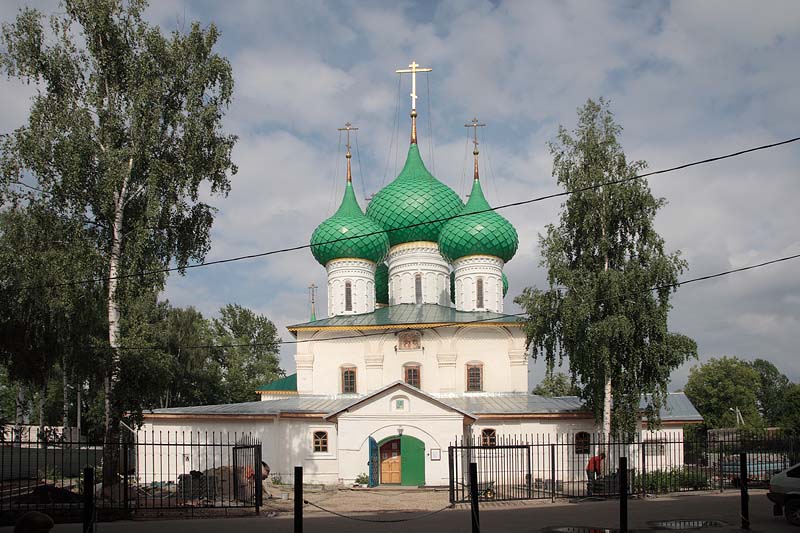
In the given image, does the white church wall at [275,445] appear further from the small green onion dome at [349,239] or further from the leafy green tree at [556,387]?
the leafy green tree at [556,387]

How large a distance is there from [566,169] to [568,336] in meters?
4.99

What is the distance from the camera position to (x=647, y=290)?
2264 cm

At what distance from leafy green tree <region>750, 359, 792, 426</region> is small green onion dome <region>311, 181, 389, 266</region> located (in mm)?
54153

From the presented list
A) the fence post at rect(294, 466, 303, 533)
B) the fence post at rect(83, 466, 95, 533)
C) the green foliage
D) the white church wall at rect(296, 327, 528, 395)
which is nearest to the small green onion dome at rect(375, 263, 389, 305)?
the white church wall at rect(296, 327, 528, 395)

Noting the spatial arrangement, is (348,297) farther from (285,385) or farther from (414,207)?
(285,385)

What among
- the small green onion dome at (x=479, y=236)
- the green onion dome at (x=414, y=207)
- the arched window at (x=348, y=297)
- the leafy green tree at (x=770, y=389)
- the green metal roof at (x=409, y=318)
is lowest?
the leafy green tree at (x=770, y=389)

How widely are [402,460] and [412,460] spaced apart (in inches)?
13.2

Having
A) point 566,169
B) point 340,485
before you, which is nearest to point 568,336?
point 566,169

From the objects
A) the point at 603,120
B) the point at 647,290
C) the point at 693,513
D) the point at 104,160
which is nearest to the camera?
the point at 693,513

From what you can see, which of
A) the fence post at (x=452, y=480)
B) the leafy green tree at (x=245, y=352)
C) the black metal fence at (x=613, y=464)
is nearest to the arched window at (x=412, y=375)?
the black metal fence at (x=613, y=464)

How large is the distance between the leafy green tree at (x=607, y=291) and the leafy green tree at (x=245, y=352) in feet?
92.6

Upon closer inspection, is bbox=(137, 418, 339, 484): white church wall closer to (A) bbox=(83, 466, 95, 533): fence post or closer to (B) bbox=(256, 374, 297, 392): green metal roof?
(B) bbox=(256, 374, 297, 392): green metal roof

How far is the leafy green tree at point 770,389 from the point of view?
77500 mm

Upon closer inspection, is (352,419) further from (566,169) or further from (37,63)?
(37,63)
